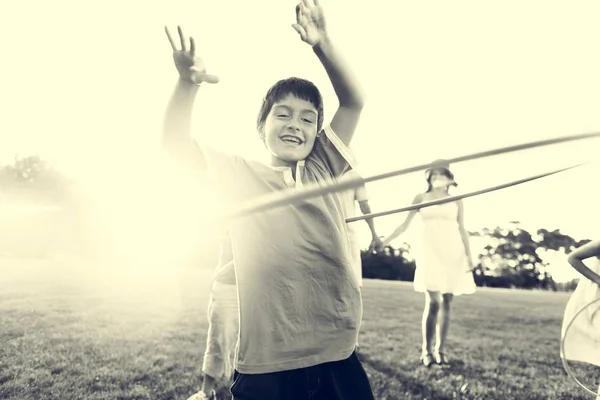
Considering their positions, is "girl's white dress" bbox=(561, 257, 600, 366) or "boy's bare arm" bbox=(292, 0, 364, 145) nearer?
"boy's bare arm" bbox=(292, 0, 364, 145)

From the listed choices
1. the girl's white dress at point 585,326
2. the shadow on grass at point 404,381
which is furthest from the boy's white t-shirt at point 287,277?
the shadow on grass at point 404,381

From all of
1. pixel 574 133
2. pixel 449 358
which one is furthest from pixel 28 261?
pixel 574 133

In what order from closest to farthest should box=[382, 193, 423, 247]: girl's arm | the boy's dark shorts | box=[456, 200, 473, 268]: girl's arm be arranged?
1. the boy's dark shorts
2. box=[382, 193, 423, 247]: girl's arm
3. box=[456, 200, 473, 268]: girl's arm

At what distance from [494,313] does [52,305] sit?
25.0 ft

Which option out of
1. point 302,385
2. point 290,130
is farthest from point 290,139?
point 302,385

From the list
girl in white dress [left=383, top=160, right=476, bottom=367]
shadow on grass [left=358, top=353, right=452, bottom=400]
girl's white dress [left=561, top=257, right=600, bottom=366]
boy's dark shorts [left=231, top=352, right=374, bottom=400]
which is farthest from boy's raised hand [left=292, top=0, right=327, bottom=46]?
girl in white dress [left=383, top=160, right=476, bottom=367]

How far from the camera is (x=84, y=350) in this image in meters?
5.77

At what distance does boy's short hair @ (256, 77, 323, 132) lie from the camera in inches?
105

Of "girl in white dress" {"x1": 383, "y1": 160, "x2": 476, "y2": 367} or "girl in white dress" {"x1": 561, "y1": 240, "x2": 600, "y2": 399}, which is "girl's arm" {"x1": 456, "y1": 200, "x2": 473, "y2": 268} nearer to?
"girl in white dress" {"x1": 383, "y1": 160, "x2": 476, "y2": 367}

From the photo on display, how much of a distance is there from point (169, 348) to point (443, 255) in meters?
2.90

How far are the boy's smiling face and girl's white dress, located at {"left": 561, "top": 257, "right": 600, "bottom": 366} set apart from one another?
1982 millimetres

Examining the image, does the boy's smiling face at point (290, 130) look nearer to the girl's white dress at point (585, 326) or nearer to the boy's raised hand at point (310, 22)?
the boy's raised hand at point (310, 22)

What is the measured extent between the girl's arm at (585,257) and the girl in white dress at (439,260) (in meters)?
2.37

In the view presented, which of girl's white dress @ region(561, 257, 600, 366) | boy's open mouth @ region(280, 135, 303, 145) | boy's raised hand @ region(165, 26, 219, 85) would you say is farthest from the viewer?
girl's white dress @ region(561, 257, 600, 366)
